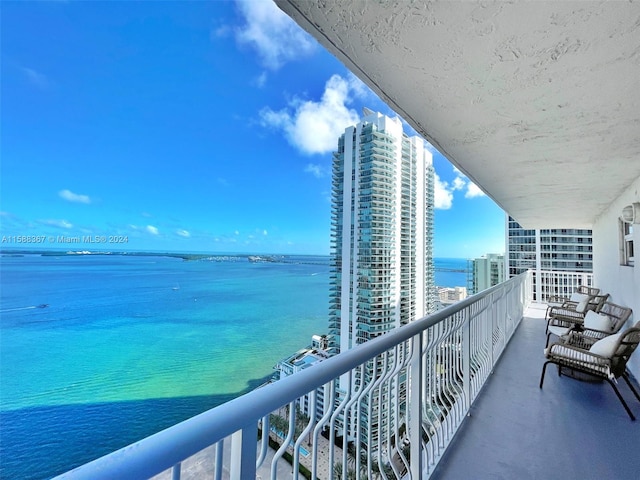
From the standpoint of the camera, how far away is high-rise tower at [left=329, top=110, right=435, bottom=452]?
12625mm

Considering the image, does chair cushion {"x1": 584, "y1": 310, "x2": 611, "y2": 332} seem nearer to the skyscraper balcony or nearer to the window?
the skyscraper balcony

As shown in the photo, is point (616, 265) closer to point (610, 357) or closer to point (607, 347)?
point (607, 347)

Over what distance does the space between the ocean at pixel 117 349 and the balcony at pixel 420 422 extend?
2835 millimetres

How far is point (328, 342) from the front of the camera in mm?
12680

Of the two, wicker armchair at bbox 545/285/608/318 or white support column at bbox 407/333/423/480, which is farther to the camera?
wicker armchair at bbox 545/285/608/318

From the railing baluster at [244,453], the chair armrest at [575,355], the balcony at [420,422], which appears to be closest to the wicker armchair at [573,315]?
the balcony at [420,422]

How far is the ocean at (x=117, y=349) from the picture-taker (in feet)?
29.5

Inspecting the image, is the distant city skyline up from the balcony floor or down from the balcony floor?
up

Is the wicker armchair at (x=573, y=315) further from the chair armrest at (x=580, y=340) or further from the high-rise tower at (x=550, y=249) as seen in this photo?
the high-rise tower at (x=550, y=249)

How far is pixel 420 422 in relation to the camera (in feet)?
5.11

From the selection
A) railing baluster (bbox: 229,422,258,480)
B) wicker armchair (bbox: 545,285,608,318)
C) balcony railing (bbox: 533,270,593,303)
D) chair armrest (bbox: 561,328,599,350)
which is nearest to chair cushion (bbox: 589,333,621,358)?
chair armrest (bbox: 561,328,599,350)

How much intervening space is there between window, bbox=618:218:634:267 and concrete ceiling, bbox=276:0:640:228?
2.30 meters

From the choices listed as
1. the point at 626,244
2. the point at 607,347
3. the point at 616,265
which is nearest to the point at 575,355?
the point at 607,347

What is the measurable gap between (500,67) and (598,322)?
4.09 metres
